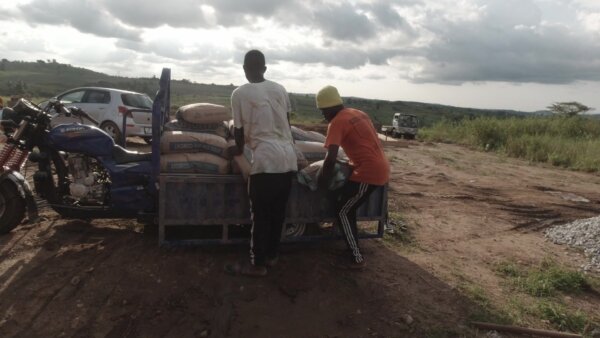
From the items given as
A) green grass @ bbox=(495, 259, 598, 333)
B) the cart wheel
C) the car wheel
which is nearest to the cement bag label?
the cart wheel

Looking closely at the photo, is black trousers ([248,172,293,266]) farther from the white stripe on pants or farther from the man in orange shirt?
the white stripe on pants

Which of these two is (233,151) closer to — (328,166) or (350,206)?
(328,166)

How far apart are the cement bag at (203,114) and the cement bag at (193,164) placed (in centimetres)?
75

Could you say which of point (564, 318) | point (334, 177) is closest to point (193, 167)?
point (334, 177)

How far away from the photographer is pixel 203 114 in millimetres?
5070

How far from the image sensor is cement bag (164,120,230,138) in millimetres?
5039

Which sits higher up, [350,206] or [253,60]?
[253,60]

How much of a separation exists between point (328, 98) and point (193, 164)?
4.71 feet

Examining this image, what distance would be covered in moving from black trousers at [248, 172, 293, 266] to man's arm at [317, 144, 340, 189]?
356 mm

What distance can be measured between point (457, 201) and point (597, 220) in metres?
2.24

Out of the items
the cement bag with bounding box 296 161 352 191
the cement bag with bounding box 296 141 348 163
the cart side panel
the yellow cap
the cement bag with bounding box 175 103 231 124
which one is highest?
the yellow cap

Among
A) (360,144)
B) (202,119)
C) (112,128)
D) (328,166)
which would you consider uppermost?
(202,119)

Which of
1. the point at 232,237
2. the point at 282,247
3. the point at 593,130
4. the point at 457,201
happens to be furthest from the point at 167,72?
the point at 593,130

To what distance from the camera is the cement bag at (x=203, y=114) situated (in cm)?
504
